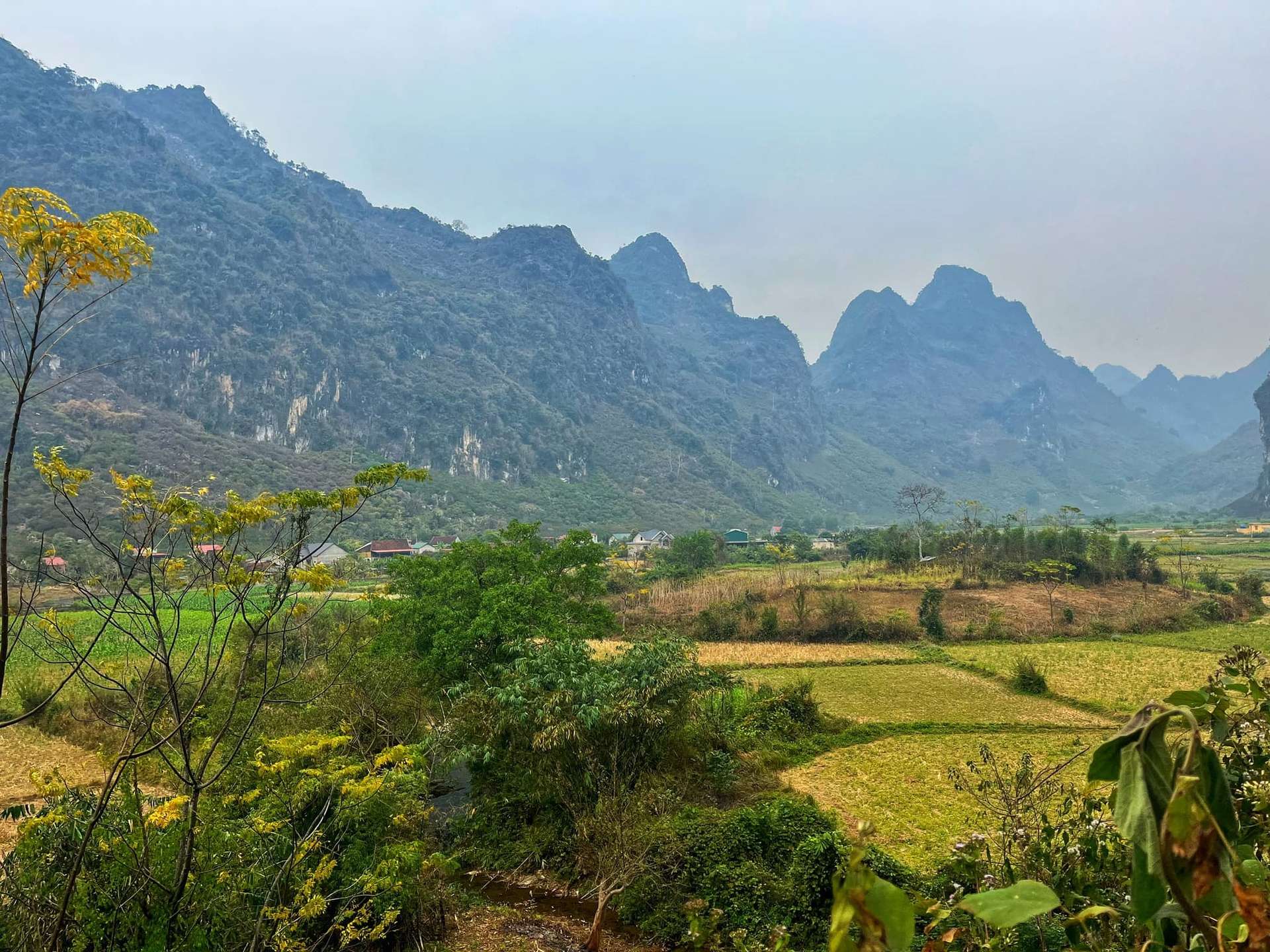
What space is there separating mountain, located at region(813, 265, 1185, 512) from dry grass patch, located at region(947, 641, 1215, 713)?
5027 inches

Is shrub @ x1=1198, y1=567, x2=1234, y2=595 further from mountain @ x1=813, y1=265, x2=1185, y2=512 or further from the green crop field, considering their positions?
mountain @ x1=813, y1=265, x2=1185, y2=512

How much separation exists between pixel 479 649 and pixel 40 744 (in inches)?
381

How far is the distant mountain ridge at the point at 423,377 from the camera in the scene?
251 ft

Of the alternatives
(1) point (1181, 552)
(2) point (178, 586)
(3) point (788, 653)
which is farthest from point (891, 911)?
(1) point (1181, 552)

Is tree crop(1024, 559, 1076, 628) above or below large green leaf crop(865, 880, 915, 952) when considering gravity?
below

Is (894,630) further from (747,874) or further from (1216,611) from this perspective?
(747,874)

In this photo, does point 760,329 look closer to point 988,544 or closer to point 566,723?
point 988,544

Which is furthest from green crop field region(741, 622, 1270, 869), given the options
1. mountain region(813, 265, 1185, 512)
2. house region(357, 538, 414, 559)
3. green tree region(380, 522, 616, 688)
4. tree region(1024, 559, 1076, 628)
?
mountain region(813, 265, 1185, 512)

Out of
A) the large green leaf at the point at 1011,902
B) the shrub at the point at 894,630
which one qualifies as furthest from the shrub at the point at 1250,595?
the large green leaf at the point at 1011,902

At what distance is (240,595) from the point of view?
367 centimetres

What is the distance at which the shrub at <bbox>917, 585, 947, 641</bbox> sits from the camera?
2217 centimetres

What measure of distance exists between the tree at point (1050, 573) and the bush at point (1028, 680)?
36.3 ft

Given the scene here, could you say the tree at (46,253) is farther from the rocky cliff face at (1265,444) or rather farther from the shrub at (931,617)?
the rocky cliff face at (1265,444)

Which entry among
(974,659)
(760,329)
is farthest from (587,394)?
(974,659)
